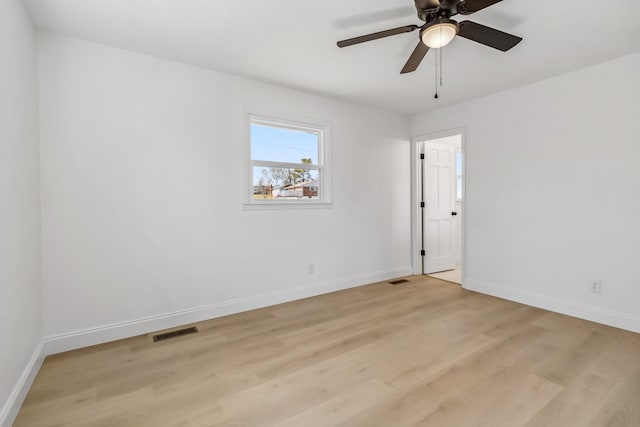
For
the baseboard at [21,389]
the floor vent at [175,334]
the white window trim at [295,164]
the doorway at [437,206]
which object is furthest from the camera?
the doorway at [437,206]

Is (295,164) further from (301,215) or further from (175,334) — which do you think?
(175,334)

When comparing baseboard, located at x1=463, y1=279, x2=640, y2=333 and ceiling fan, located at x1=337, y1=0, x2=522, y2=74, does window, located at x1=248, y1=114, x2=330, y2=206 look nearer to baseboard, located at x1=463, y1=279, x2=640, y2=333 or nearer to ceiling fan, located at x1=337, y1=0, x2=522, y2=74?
ceiling fan, located at x1=337, y1=0, x2=522, y2=74

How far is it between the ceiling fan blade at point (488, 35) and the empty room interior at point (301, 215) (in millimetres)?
15

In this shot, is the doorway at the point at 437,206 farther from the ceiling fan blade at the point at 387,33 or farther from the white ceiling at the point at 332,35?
the ceiling fan blade at the point at 387,33

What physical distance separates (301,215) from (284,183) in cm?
44

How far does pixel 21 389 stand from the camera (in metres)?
1.81

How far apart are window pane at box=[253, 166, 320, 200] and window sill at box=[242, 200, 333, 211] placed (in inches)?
3.4

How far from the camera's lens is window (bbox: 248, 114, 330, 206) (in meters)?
3.46

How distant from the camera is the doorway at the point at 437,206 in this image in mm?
4859

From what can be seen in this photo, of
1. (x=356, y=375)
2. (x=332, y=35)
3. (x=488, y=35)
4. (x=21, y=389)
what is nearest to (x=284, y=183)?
(x=332, y=35)

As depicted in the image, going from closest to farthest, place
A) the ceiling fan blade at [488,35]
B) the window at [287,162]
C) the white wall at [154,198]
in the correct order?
1. the ceiling fan blade at [488,35]
2. the white wall at [154,198]
3. the window at [287,162]

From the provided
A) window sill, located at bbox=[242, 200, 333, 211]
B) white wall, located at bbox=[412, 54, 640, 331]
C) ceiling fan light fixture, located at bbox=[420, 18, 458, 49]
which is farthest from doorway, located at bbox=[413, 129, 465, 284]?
ceiling fan light fixture, located at bbox=[420, 18, 458, 49]

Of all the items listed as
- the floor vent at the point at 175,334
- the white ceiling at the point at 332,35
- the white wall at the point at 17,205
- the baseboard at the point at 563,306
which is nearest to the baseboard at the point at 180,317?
the floor vent at the point at 175,334

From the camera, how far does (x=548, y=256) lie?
11.0ft
